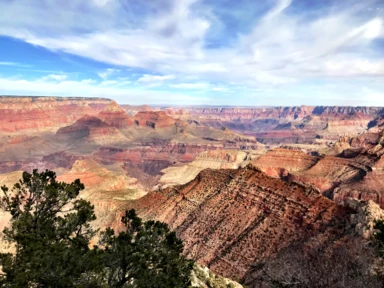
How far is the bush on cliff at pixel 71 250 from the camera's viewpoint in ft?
58.0

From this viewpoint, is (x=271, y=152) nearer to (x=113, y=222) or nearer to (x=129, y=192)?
(x=129, y=192)

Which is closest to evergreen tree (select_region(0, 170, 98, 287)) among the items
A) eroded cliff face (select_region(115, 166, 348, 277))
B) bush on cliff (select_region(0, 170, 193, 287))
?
bush on cliff (select_region(0, 170, 193, 287))

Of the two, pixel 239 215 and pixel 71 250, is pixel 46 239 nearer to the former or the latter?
pixel 71 250

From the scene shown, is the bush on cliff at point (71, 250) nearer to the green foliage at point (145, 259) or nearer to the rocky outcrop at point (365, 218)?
the green foliage at point (145, 259)

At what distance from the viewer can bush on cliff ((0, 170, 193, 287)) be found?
17.7 m

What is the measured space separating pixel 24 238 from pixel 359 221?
38.1 meters

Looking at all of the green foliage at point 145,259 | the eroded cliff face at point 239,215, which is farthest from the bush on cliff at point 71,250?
the eroded cliff face at point 239,215

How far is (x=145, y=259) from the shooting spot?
21.1m

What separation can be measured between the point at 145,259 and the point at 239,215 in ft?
125

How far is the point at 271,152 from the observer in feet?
518

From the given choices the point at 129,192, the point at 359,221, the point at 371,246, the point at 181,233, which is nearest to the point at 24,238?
the point at 371,246

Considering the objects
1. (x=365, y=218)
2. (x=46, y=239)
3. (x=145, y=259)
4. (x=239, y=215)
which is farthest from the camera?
(x=239, y=215)

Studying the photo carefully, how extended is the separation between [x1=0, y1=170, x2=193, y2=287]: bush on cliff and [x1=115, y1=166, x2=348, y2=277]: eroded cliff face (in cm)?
2636

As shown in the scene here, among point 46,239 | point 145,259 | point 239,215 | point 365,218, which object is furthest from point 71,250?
point 239,215
